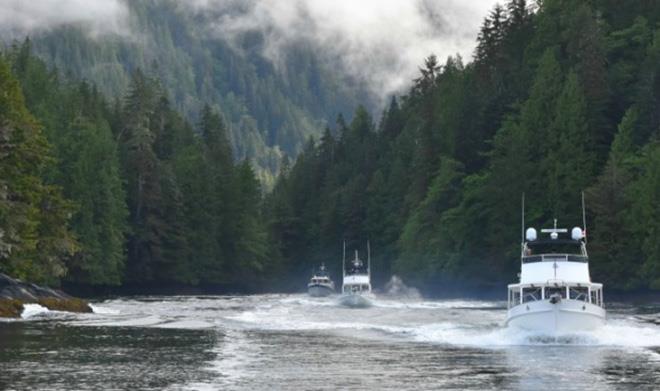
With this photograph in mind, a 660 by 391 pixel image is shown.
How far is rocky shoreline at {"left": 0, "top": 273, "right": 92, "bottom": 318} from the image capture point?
6694 cm

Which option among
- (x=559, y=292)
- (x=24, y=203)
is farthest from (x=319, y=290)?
(x=559, y=292)

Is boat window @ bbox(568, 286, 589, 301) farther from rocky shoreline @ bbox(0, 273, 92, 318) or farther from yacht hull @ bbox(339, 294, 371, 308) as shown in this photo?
yacht hull @ bbox(339, 294, 371, 308)

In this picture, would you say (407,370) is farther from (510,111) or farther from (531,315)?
(510,111)

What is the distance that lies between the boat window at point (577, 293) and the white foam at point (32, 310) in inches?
1099

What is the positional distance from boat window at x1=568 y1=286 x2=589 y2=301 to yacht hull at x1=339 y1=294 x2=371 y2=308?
42.4 metres

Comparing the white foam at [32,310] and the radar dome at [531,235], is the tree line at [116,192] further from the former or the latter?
the radar dome at [531,235]

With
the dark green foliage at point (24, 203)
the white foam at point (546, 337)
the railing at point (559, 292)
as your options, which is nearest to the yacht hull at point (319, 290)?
the dark green foliage at point (24, 203)

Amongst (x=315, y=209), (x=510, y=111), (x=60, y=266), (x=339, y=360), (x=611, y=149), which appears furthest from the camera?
(x=315, y=209)

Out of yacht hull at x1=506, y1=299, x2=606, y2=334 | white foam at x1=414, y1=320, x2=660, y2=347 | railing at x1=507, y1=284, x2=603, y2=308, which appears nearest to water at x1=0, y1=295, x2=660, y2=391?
white foam at x1=414, y1=320, x2=660, y2=347

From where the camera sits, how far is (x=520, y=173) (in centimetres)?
11644

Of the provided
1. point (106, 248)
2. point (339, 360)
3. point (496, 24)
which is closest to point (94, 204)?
point (106, 248)

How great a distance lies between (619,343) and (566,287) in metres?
3.98

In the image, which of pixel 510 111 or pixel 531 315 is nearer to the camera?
pixel 531 315

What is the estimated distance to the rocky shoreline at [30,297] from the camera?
6694 centimetres
